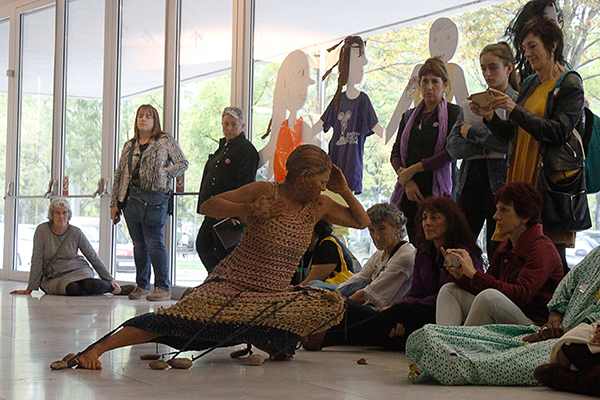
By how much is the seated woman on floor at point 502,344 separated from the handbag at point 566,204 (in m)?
0.55

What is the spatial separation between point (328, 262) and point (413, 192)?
70cm

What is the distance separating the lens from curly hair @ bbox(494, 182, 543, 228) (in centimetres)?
338

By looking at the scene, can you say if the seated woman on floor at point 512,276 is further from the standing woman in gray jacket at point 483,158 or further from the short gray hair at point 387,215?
the short gray hair at point 387,215

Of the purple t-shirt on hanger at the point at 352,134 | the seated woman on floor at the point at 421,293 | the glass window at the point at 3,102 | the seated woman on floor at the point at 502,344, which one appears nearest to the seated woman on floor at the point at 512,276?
the seated woman on floor at the point at 502,344

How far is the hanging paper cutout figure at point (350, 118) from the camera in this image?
5465 millimetres

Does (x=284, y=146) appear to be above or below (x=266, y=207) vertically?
above

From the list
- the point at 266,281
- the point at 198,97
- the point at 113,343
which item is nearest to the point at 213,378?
the point at 113,343

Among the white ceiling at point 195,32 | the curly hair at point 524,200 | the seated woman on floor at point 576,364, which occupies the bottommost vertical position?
the seated woman on floor at point 576,364

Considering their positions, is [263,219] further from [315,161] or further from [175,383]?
[175,383]

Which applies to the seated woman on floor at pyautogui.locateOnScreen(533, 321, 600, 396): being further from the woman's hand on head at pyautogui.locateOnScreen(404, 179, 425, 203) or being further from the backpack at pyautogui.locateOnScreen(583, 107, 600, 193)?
the woman's hand on head at pyautogui.locateOnScreen(404, 179, 425, 203)

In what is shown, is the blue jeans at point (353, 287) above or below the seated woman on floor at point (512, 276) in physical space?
below

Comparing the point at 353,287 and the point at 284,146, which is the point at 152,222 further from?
the point at 353,287

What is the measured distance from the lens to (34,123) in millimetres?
9375

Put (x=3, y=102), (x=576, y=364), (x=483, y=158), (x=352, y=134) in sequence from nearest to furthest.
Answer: (x=576, y=364) → (x=483, y=158) → (x=352, y=134) → (x=3, y=102)
